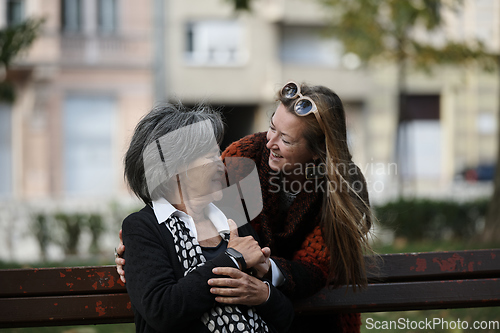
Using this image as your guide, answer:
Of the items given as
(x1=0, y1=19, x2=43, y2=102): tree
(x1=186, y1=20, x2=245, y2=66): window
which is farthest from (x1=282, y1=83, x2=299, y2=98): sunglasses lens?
(x1=186, y1=20, x2=245, y2=66): window

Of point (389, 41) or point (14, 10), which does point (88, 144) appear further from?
point (389, 41)

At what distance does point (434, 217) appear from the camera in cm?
895

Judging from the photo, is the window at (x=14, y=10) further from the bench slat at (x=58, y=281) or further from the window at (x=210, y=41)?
the bench slat at (x=58, y=281)

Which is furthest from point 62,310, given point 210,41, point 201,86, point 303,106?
point 210,41

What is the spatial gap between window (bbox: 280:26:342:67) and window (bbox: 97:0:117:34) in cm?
514

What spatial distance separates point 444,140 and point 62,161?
12183 mm

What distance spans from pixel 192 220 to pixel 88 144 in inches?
591

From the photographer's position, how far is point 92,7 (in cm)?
1639

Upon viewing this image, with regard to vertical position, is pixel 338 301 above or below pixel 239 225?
below

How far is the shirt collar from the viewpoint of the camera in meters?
1.98

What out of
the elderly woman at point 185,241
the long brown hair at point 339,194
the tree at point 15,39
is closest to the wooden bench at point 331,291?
the long brown hair at point 339,194

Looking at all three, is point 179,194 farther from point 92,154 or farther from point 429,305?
point 92,154

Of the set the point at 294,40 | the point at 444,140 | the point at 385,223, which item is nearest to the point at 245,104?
the point at 294,40

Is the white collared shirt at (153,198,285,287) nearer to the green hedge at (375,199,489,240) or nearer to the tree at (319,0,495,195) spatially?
the tree at (319,0,495,195)
